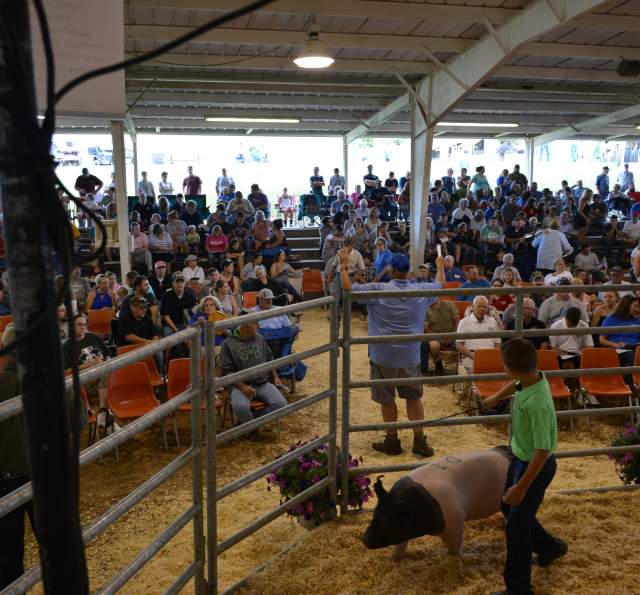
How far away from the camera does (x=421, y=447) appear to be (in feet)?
18.3

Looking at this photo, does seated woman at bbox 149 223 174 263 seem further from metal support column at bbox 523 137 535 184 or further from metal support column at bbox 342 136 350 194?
metal support column at bbox 523 137 535 184

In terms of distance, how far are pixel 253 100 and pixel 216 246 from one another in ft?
13.2

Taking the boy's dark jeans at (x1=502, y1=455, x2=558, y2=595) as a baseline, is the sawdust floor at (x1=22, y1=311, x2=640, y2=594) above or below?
below

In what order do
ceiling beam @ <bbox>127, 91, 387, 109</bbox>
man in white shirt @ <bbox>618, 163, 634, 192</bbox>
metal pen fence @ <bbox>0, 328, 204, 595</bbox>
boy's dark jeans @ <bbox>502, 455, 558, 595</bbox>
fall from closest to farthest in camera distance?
metal pen fence @ <bbox>0, 328, 204, 595</bbox> < boy's dark jeans @ <bbox>502, 455, 558, 595</bbox> < ceiling beam @ <bbox>127, 91, 387, 109</bbox> < man in white shirt @ <bbox>618, 163, 634, 192</bbox>

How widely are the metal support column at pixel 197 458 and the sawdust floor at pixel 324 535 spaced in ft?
1.17

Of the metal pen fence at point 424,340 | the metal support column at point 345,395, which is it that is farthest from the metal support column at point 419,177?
the metal support column at point 345,395

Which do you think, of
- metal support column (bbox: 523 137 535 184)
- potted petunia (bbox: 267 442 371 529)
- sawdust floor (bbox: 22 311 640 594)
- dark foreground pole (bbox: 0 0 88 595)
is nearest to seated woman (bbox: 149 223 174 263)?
sawdust floor (bbox: 22 311 640 594)

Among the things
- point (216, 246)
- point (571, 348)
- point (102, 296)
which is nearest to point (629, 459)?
point (571, 348)

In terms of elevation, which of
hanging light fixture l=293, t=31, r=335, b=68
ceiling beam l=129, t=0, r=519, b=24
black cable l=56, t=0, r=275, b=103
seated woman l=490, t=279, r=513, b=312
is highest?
ceiling beam l=129, t=0, r=519, b=24

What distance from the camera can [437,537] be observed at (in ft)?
12.8

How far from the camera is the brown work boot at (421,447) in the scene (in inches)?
219

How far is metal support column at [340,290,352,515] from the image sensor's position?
12.8 feet

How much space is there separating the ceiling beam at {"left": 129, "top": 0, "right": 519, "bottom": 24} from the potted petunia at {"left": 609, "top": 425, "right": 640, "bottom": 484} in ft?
21.2

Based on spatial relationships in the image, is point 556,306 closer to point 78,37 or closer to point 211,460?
point 211,460
